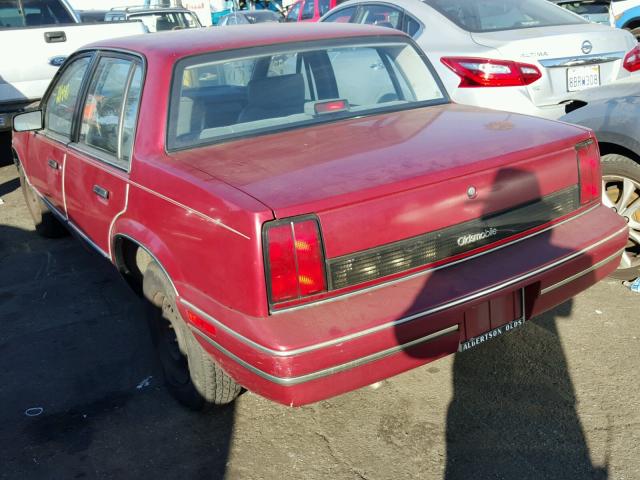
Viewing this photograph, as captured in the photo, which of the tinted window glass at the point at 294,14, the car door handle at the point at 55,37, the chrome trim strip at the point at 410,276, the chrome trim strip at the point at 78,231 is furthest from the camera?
the tinted window glass at the point at 294,14

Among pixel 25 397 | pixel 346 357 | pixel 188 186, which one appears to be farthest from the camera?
pixel 25 397

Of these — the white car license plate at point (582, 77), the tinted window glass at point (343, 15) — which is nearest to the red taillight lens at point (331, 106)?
the white car license plate at point (582, 77)

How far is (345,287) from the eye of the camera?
2.62 meters

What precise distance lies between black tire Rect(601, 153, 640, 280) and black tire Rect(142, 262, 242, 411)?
246 cm

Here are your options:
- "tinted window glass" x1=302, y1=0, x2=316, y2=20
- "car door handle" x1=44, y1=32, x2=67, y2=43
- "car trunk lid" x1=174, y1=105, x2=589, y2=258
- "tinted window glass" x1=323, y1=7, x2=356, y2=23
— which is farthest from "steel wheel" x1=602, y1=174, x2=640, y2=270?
"tinted window glass" x1=302, y1=0, x2=316, y2=20

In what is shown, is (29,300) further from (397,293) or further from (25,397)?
(397,293)

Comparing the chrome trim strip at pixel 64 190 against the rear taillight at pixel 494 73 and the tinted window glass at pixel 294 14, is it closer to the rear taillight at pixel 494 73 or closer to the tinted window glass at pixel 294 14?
the rear taillight at pixel 494 73

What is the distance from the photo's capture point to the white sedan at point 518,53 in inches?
218

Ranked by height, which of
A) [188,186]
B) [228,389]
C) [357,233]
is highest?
[188,186]

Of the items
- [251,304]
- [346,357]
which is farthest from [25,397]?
[346,357]

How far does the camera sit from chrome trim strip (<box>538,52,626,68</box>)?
5570mm

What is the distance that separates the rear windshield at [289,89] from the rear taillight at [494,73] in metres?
1.58

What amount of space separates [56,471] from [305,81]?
2269 mm

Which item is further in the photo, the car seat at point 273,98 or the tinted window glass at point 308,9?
the tinted window glass at point 308,9
